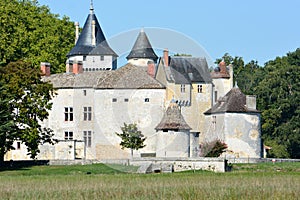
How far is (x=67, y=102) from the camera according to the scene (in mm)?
58531

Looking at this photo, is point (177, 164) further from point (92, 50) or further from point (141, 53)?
point (92, 50)

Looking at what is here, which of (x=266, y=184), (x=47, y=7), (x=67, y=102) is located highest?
(x=47, y=7)

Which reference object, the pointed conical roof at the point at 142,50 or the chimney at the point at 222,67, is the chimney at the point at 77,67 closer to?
the pointed conical roof at the point at 142,50

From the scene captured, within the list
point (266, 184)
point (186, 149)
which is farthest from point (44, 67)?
point (266, 184)

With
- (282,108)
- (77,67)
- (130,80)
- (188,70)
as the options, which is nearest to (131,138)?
(130,80)

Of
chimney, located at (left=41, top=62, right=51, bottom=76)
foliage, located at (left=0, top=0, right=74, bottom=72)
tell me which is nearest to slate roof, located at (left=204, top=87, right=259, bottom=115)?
chimney, located at (left=41, top=62, right=51, bottom=76)

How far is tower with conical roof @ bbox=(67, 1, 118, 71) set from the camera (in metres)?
65.8

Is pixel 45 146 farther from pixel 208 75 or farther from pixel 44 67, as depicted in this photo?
pixel 208 75

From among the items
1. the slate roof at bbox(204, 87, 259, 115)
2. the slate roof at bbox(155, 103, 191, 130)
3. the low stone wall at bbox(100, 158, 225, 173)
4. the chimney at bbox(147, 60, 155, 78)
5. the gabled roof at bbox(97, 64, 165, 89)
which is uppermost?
the chimney at bbox(147, 60, 155, 78)

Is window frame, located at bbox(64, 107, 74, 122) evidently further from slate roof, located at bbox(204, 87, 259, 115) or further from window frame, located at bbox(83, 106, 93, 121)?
slate roof, located at bbox(204, 87, 259, 115)

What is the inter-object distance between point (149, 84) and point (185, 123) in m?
3.99

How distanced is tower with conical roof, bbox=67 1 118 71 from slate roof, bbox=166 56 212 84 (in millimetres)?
7318

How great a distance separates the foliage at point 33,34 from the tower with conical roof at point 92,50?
1.65 metres

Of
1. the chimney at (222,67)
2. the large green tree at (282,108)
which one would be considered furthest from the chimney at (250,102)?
the large green tree at (282,108)
